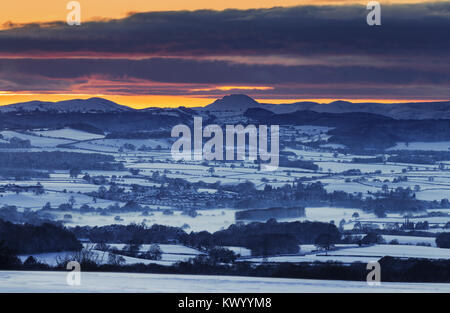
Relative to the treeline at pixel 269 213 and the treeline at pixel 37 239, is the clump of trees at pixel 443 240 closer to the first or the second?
the treeline at pixel 269 213

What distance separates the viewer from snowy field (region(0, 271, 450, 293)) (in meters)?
10.0

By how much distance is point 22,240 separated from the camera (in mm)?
28391

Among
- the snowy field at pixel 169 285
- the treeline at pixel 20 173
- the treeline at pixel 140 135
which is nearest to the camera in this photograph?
the snowy field at pixel 169 285

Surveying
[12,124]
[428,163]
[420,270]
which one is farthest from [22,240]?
[12,124]

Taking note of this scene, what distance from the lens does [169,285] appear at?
1070cm

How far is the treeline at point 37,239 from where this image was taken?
2625 cm

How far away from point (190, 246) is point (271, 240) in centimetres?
571

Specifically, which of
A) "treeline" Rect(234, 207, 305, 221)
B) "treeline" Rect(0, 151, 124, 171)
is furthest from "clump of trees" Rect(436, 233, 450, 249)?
"treeline" Rect(0, 151, 124, 171)

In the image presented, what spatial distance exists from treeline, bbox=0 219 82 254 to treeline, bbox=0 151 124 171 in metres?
86.1

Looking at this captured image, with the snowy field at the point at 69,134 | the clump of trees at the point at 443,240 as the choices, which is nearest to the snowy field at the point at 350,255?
the clump of trees at the point at 443,240

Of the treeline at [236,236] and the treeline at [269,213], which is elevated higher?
the treeline at [269,213]

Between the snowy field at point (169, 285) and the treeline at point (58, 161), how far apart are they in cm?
10930

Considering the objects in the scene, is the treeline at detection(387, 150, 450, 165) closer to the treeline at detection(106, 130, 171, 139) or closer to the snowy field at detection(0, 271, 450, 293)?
the treeline at detection(106, 130, 171, 139)

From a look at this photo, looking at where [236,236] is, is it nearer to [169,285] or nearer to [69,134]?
[169,285]
